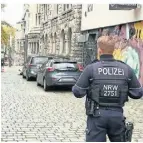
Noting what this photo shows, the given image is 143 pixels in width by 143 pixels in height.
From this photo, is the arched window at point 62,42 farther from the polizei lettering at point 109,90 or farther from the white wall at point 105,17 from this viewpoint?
the polizei lettering at point 109,90

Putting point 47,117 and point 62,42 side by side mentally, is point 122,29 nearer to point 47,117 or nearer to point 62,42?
point 47,117

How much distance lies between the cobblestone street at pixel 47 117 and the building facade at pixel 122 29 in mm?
3241

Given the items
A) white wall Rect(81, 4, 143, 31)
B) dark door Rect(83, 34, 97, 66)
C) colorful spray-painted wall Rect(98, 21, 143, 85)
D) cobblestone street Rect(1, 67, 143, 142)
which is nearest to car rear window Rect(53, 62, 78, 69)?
cobblestone street Rect(1, 67, 143, 142)

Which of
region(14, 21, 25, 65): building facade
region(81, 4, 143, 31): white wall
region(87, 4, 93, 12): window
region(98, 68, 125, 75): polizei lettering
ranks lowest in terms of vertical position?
region(14, 21, 25, 65): building facade

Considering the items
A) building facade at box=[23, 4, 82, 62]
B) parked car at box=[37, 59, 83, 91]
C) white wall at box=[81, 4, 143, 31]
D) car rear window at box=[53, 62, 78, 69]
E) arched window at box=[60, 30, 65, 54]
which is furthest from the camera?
arched window at box=[60, 30, 65, 54]

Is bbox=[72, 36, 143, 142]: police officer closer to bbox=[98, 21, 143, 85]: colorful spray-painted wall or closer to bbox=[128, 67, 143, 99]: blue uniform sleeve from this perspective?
bbox=[128, 67, 143, 99]: blue uniform sleeve

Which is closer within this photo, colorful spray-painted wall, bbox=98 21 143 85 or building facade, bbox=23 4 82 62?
colorful spray-painted wall, bbox=98 21 143 85

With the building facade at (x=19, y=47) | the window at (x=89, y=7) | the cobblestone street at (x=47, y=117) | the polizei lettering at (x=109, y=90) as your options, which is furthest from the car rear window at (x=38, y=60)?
the building facade at (x=19, y=47)

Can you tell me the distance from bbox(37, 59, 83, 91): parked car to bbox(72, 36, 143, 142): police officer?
40.8 ft

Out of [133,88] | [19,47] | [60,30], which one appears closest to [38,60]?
[60,30]

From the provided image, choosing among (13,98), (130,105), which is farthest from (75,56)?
(130,105)

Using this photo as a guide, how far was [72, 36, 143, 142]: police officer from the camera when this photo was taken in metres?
4.91

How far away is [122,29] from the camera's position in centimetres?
1869

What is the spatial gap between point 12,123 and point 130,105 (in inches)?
185
